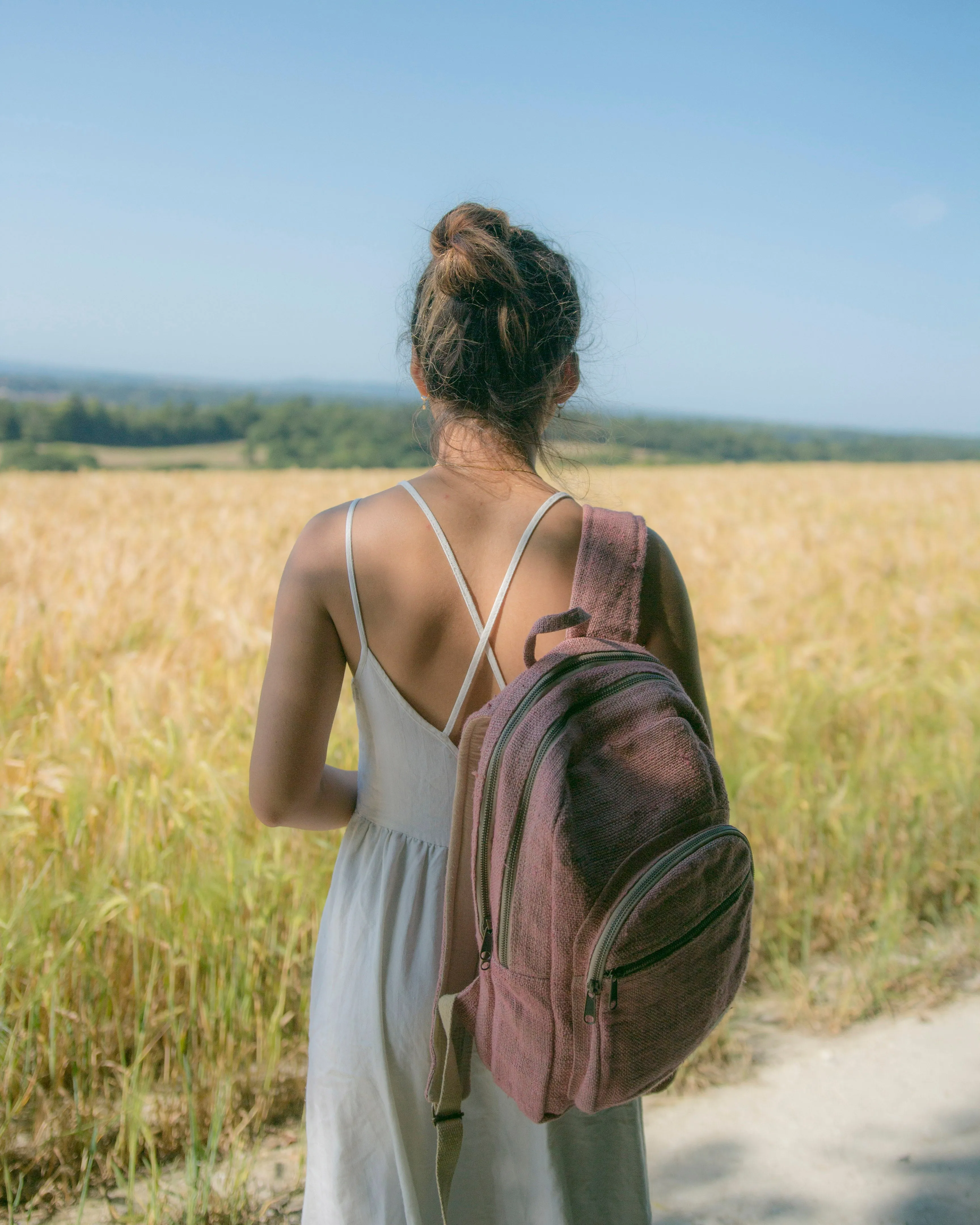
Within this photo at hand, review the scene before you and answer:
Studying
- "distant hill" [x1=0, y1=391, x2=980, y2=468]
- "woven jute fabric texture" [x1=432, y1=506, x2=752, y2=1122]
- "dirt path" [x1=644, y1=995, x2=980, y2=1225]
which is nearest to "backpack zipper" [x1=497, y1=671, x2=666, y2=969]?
"woven jute fabric texture" [x1=432, y1=506, x2=752, y2=1122]

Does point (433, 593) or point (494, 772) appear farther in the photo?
point (433, 593)

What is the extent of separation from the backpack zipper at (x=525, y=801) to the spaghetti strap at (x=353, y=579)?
0.30 meters

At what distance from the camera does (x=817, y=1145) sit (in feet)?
7.09

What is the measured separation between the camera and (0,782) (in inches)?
92.4

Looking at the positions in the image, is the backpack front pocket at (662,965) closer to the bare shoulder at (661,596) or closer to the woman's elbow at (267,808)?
the bare shoulder at (661,596)

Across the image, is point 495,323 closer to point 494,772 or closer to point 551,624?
point 551,624

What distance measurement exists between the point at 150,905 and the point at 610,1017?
1648mm

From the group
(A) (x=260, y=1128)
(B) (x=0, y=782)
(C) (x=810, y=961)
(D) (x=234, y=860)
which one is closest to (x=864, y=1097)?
(C) (x=810, y=961)

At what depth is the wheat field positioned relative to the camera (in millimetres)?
2025

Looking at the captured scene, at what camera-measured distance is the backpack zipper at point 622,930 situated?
925 millimetres

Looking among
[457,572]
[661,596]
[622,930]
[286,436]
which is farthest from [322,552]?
[286,436]

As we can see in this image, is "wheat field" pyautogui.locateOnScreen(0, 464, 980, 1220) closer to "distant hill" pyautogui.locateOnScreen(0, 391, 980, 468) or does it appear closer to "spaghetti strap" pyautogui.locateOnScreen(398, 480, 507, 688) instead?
"spaghetti strap" pyautogui.locateOnScreen(398, 480, 507, 688)

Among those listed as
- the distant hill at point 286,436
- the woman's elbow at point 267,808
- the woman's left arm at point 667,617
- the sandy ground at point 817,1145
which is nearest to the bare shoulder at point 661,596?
the woman's left arm at point 667,617

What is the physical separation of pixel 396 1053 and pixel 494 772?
52 cm
